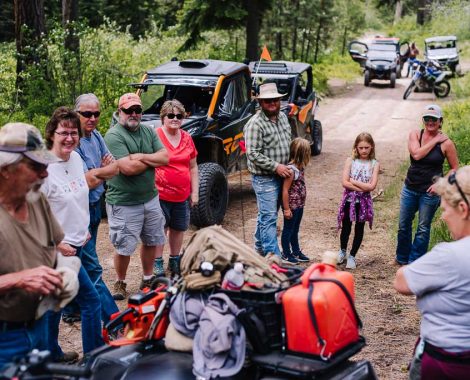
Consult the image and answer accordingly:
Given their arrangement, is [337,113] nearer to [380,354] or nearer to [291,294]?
[380,354]

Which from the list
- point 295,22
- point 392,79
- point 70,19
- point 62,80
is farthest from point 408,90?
point 62,80

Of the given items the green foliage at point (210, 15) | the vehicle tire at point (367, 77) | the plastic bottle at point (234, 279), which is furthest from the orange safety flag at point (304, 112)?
the vehicle tire at point (367, 77)

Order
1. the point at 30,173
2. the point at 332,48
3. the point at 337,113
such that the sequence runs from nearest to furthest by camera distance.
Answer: the point at 30,173
the point at 337,113
the point at 332,48

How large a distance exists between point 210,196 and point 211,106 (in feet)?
4.35

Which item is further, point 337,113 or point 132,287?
point 337,113

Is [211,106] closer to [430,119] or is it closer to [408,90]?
[430,119]

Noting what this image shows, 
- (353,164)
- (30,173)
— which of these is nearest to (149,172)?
(353,164)

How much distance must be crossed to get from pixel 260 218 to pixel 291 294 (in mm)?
3577

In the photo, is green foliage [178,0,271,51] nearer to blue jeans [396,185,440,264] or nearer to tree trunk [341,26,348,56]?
blue jeans [396,185,440,264]

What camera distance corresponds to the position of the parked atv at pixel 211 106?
8.70 metres

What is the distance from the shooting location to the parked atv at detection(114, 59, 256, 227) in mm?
8695

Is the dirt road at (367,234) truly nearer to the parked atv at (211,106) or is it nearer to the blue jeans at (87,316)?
the parked atv at (211,106)

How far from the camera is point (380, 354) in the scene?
16.9ft

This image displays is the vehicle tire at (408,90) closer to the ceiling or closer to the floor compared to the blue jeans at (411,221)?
closer to the floor
